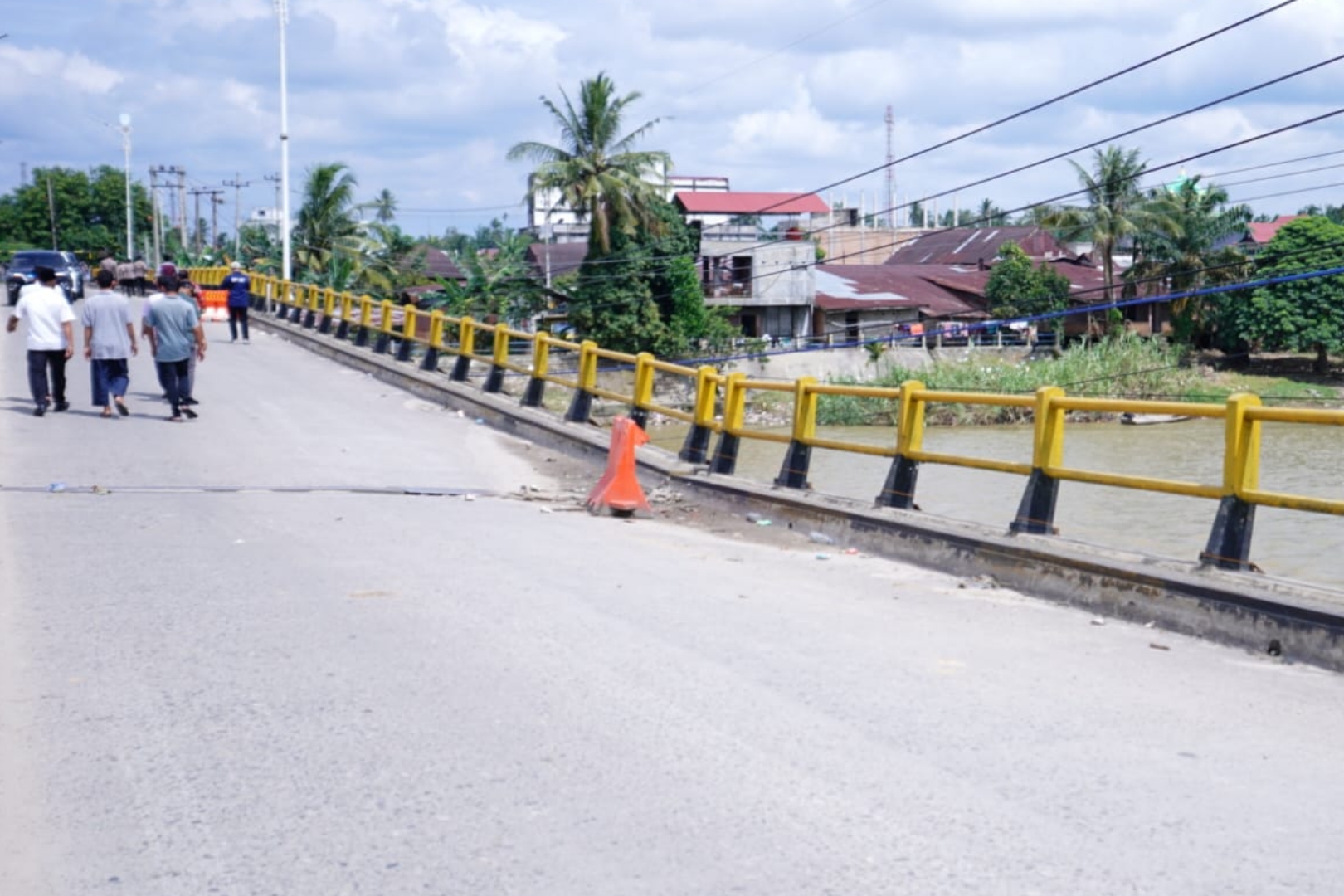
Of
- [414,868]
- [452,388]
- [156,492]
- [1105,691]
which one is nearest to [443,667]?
[414,868]

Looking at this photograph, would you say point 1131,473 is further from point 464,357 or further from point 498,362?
point 498,362

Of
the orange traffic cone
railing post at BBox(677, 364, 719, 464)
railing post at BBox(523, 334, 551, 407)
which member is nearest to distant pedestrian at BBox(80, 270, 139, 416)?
railing post at BBox(523, 334, 551, 407)

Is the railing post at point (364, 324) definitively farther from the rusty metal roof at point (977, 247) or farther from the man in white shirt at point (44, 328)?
the rusty metal roof at point (977, 247)

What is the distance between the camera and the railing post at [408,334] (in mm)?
25703

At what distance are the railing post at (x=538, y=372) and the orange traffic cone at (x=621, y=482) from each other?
6.58 meters

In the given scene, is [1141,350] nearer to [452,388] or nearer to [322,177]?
[322,177]

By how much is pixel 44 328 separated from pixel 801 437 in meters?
9.37

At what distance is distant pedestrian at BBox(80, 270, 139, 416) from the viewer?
16.9 m

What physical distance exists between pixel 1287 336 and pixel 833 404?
925 inches

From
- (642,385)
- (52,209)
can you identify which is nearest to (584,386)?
(642,385)

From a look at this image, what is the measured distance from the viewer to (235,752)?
216 inches

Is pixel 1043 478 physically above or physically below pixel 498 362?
→ above

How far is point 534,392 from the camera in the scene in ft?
64.6

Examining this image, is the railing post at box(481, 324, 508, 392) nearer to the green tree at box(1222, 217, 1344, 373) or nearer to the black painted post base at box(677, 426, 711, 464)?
the black painted post base at box(677, 426, 711, 464)
